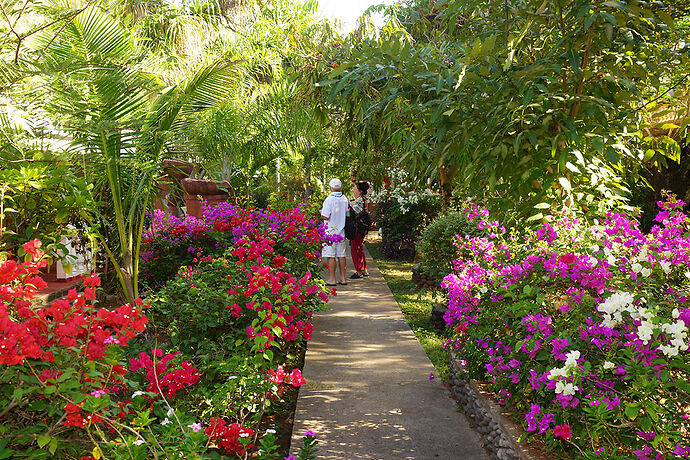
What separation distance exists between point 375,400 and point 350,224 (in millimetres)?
5294

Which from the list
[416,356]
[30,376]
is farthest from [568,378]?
[416,356]

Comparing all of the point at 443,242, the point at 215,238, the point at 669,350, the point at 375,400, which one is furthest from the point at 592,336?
the point at 215,238

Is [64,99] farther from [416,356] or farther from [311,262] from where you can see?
[416,356]

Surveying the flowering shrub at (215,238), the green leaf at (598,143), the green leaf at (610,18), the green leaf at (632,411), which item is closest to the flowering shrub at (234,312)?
the flowering shrub at (215,238)

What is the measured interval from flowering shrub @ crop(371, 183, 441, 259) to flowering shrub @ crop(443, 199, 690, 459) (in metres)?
7.29

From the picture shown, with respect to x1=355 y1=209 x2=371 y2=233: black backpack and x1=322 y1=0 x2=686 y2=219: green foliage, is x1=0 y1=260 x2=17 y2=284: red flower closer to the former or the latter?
x1=322 y1=0 x2=686 y2=219: green foliage

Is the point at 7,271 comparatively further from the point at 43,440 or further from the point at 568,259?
the point at 568,259

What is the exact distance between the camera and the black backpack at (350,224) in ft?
30.3

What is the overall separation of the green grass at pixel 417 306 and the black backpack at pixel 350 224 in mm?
1030

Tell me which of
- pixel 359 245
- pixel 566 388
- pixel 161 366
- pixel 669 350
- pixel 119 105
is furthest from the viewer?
pixel 359 245

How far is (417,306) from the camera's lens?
7.51 meters

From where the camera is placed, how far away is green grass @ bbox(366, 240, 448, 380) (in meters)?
5.38

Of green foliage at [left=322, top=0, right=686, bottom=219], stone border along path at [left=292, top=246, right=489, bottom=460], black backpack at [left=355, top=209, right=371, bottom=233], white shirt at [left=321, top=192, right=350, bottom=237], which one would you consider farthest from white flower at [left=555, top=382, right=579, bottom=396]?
black backpack at [left=355, top=209, right=371, bottom=233]

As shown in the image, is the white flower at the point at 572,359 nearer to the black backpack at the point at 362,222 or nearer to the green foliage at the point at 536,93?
the green foliage at the point at 536,93
